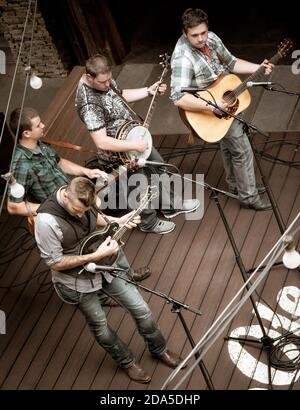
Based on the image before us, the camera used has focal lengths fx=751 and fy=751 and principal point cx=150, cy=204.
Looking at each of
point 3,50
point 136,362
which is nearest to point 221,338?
point 136,362

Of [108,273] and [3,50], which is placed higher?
[108,273]

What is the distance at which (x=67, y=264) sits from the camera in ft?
16.1

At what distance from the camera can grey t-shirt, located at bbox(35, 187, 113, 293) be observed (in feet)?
15.7

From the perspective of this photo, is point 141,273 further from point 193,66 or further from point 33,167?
point 193,66

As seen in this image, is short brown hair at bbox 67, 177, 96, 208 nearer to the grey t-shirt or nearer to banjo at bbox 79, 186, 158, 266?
the grey t-shirt

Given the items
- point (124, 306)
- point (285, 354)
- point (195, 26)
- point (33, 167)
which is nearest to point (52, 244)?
point (124, 306)

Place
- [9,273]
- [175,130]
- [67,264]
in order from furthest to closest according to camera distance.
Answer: [175,130], [9,273], [67,264]

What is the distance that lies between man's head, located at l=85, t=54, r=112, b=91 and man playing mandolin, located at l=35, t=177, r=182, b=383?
1134mm

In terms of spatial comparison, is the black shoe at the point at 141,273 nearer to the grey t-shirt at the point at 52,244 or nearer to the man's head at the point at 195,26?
the grey t-shirt at the point at 52,244

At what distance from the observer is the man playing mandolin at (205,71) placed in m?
5.87

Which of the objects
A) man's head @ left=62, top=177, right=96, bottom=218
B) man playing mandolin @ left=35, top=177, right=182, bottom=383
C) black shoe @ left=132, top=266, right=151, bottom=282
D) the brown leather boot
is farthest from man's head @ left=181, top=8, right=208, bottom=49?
the brown leather boot
